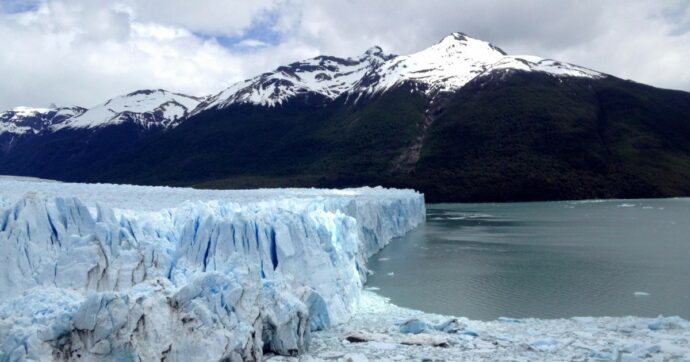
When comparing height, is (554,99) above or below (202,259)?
above

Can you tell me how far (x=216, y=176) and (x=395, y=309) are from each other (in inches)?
2655

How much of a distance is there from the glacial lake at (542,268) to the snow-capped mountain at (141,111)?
106525 mm

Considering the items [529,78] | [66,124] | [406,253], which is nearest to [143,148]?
[66,124]

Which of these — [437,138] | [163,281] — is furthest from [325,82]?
[163,281]

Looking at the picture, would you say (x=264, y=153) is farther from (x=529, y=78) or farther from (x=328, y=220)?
(x=328, y=220)

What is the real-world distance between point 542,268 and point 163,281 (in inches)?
608

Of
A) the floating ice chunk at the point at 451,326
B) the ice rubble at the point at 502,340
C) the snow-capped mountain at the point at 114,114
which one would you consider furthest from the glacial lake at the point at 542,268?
the snow-capped mountain at the point at 114,114

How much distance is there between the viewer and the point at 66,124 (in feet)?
478

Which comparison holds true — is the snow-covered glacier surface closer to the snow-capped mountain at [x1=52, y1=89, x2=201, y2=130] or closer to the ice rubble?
the ice rubble

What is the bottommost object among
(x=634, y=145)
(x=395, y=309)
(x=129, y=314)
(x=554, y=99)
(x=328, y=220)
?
(x=395, y=309)

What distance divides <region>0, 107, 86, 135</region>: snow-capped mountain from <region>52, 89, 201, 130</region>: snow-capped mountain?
9.85 meters

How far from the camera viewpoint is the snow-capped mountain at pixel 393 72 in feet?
308

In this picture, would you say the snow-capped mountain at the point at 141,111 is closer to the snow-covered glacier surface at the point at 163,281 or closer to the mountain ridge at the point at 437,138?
the mountain ridge at the point at 437,138

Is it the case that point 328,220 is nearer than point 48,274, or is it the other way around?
point 48,274
